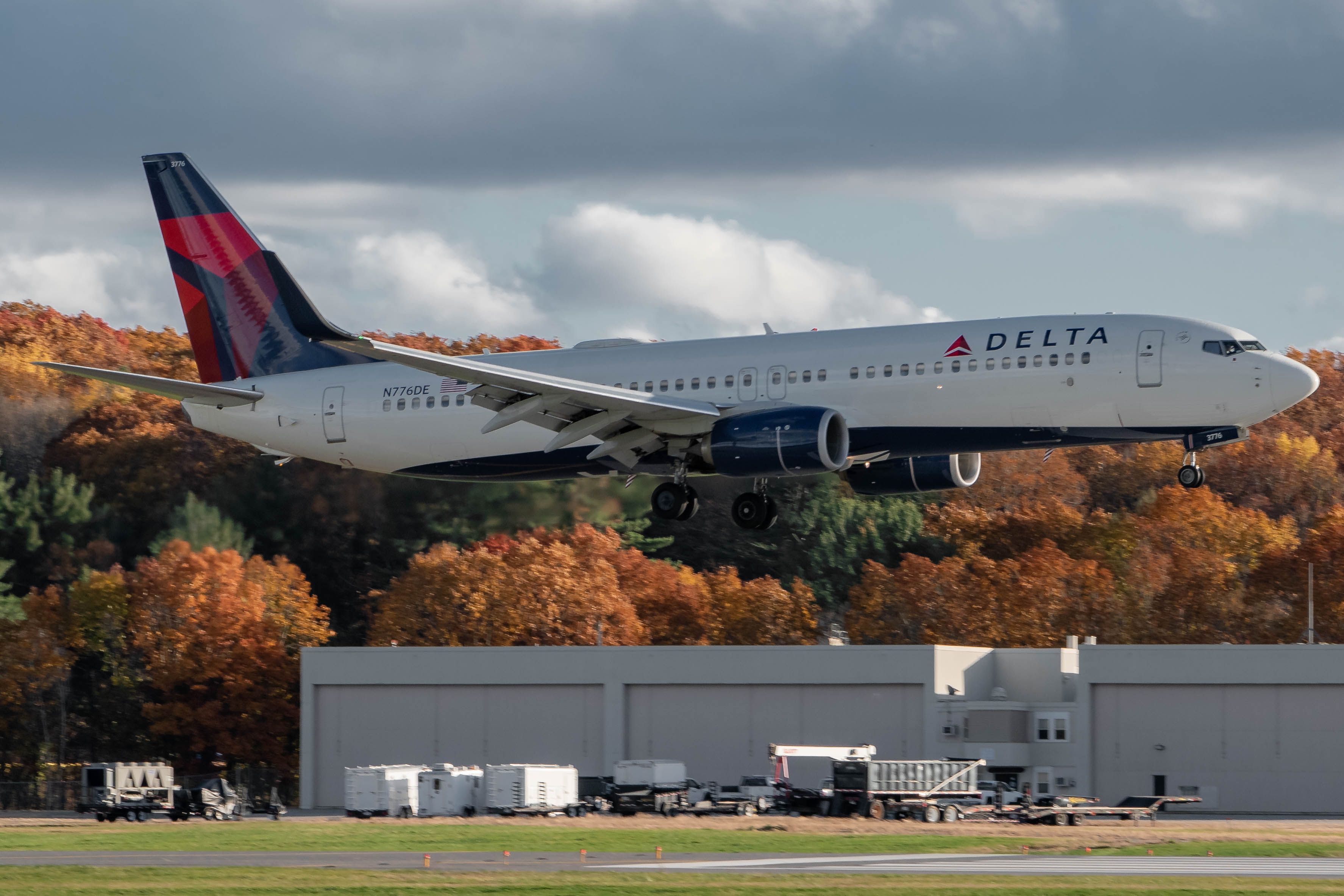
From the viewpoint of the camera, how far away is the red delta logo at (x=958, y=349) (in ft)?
157

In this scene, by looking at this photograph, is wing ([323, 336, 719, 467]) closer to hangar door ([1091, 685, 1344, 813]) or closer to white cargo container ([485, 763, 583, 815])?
white cargo container ([485, 763, 583, 815])

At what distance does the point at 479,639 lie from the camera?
110250 millimetres

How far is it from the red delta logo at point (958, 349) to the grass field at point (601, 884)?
43.8 ft

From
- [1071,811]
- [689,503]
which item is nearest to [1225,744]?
[1071,811]

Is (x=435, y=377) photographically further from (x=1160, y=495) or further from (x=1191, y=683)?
(x=1160, y=495)

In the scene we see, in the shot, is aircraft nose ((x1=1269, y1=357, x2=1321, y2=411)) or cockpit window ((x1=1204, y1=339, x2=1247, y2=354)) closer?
aircraft nose ((x1=1269, y1=357, x2=1321, y2=411))

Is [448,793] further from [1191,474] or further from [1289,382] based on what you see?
[1289,382]

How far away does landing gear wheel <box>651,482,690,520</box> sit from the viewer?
52312 mm

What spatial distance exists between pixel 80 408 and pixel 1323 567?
249 ft

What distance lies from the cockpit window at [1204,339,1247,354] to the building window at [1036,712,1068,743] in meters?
33.6

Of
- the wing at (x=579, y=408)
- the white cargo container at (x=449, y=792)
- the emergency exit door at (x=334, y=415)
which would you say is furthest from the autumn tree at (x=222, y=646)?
the wing at (x=579, y=408)

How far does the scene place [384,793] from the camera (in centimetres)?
7275

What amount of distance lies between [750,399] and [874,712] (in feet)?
105

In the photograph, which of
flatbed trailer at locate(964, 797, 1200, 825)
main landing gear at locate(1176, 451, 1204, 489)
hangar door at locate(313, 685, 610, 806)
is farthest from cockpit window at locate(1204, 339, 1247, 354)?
hangar door at locate(313, 685, 610, 806)
